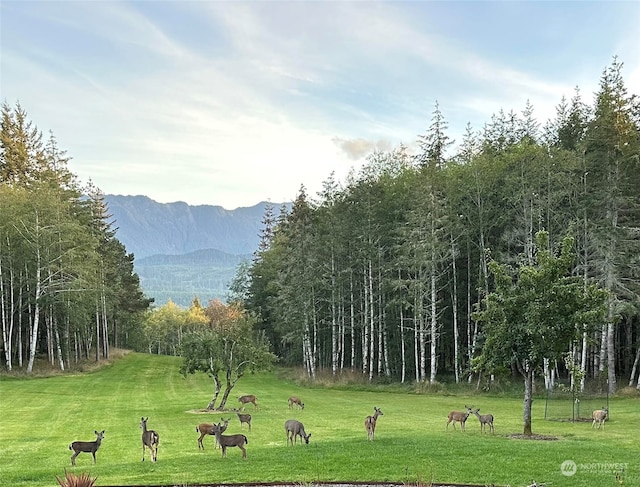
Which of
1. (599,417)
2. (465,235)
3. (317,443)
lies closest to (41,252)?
(465,235)

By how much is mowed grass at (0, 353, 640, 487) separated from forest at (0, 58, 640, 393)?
495 centimetres

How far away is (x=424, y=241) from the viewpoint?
1379 inches

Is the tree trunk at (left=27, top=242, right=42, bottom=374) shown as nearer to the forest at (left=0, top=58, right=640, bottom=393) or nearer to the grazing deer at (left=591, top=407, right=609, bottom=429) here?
the forest at (left=0, top=58, right=640, bottom=393)

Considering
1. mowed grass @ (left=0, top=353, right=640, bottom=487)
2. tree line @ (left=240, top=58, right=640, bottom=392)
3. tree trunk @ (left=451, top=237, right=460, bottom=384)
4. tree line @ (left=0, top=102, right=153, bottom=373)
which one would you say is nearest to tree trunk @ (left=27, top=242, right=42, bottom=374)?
tree line @ (left=0, top=102, right=153, bottom=373)

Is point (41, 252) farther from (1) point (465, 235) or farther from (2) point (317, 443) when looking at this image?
(2) point (317, 443)

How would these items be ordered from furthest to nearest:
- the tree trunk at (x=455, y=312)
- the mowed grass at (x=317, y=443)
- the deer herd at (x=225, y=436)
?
the tree trunk at (x=455, y=312)
the deer herd at (x=225, y=436)
the mowed grass at (x=317, y=443)

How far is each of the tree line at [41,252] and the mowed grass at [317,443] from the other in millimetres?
10424

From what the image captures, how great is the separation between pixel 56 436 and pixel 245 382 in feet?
81.2

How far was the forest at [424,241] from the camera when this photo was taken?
30.8m

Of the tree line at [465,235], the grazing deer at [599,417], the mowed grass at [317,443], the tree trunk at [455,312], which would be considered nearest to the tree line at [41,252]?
the mowed grass at [317,443]

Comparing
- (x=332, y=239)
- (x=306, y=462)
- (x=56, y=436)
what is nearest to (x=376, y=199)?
(x=332, y=239)

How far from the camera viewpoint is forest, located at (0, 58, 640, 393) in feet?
101

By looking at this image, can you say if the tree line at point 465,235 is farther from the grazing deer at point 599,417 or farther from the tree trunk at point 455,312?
the grazing deer at point 599,417

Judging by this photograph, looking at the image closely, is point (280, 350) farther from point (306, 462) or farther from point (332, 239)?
point (306, 462)
